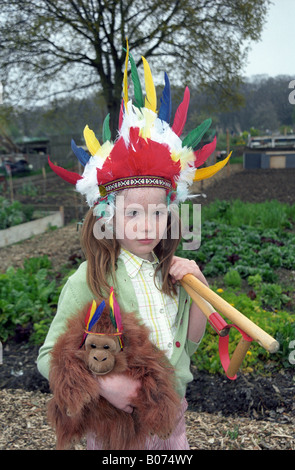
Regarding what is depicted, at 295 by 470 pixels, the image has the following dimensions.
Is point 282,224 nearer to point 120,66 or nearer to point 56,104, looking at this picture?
point 120,66

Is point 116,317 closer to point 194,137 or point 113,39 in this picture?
point 194,137

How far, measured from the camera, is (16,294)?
4.46 meters

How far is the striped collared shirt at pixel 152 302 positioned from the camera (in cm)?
169

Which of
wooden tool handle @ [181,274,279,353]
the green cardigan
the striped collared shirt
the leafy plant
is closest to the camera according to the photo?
wooden tool handle @ [181,274,279,353]

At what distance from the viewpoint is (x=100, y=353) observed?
1.34 m

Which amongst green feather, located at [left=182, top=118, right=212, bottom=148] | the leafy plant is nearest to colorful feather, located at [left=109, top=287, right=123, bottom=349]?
green feather, located at [left=182, top=118, right=212, bottom=148]

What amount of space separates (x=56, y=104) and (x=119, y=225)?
8194 mm

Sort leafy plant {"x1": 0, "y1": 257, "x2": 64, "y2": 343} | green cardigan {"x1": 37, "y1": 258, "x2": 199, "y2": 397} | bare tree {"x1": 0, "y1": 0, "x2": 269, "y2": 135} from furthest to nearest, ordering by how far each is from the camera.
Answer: bare tree {"x1": 0, "y1": 0, "x2": 269, "y2": 135} → leafy plant {"x1": 0, "y1": 257, "x2": 64, "y2": 343} → green cardigan {"x1": 37, "y1": 258, "x2": 199, "y2": 397}

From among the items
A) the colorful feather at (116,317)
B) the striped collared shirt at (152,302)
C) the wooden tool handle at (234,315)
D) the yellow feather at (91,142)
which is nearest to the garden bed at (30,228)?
the yellow feather at (91,142)

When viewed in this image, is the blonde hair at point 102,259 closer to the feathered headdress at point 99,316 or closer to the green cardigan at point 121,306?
the green cardigan at point 121,306

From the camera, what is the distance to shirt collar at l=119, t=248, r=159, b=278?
1728 millimetres

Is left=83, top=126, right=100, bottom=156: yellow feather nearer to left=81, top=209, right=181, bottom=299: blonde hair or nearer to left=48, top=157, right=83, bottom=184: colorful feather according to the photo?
left=48, top=157, right=83, bottom=184: colorful feather

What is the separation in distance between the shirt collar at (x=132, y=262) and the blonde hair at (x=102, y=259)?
27 millimetres

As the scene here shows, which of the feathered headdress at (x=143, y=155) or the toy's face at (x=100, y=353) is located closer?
the toy's face at (x=100, y=353)
